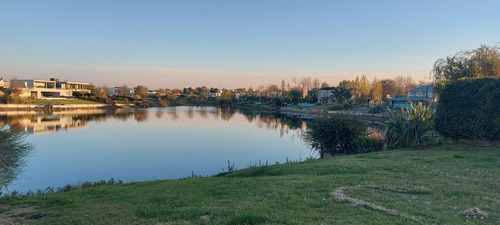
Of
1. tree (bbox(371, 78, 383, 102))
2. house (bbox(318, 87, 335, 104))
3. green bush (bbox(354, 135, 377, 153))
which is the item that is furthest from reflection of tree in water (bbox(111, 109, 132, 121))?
tree (bbox(371, 78, 383, 102))

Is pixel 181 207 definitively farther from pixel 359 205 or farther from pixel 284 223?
pixel 359 205

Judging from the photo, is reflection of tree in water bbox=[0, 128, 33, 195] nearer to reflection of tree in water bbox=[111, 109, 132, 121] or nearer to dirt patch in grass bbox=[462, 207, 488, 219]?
dirt patch in grass bbox=[462, 207, 488, 219]

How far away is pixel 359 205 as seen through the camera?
14.8 ft

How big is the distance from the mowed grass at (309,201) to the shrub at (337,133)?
20.0ft

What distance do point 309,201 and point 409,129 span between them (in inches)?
394

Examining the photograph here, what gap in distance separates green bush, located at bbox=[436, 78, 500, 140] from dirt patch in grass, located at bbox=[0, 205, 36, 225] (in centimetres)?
1370

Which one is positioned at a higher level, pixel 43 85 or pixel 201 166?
pixel 43 85

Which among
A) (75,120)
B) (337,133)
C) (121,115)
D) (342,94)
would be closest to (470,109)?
(337,133)

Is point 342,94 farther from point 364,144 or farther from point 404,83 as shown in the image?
point 364,144

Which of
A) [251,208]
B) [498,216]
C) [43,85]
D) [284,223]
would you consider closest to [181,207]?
[251,208]

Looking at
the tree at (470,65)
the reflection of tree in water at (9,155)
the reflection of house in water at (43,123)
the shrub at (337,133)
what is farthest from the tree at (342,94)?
the reflection of tree in water at (9,155)

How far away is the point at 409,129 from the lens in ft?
42.6

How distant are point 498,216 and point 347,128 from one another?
32.5 ft

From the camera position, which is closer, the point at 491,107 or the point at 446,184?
the point at 446,184
